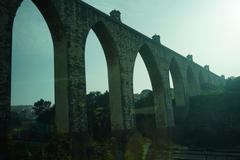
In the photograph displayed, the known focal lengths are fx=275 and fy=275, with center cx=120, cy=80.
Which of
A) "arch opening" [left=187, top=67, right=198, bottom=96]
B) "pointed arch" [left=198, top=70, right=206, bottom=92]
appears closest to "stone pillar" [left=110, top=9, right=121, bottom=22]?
"arch opening" [left=187, top=67, right=198, bottom=96]

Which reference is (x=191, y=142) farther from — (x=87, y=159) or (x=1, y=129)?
(x=1, y=129)

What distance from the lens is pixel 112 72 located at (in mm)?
11859

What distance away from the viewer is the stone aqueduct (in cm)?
666

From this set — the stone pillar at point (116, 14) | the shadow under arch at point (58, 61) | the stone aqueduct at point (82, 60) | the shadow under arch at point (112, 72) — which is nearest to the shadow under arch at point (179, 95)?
the stone aqueduct at point (82, 60)

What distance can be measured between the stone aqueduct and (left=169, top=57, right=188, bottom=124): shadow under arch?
1.91 metres

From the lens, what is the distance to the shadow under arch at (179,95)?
1989cm

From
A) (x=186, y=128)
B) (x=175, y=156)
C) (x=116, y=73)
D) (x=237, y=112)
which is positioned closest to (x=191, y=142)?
(x=186, y=128)

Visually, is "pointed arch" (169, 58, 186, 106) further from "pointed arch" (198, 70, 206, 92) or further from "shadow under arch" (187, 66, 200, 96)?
"pointed arch" (198, 70, 206, 92)

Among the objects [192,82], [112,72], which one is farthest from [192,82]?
[112,72]

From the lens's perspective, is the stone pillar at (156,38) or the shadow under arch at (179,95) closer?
the stone pillar at (156,38)

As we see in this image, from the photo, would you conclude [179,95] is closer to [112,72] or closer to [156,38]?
[156,38]

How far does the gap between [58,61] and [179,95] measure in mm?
13077

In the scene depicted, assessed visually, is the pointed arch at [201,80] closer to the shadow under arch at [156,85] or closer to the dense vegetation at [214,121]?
the dense vegetation at [214,121]

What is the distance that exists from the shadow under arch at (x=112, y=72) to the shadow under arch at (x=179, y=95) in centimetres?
891
